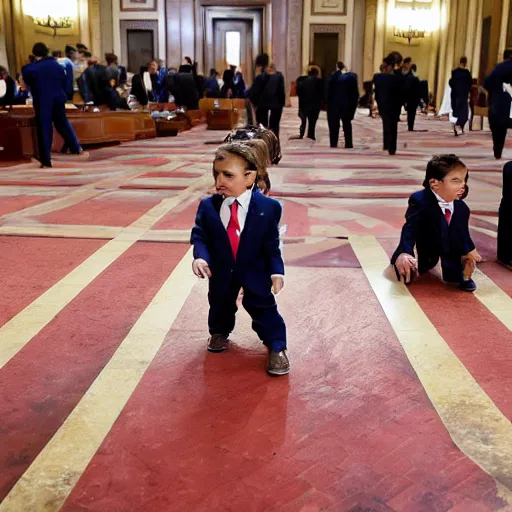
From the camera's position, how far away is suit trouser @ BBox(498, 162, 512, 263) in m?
3.66

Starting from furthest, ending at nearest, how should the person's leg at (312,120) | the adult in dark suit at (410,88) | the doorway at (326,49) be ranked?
1. the doorway at (326,49)
2. the adult in dark suit at (410,88)
3. the person's leg at (312,120)

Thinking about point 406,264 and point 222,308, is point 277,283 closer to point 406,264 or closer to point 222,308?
→ point 222,308

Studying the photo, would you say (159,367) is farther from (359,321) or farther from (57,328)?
(359,321)

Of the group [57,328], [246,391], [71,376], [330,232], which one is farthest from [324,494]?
[330,232]

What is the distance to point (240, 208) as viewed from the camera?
237 centimetres

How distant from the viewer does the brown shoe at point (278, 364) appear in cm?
234

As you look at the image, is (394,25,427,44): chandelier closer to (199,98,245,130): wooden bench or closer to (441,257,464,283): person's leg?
(199,98,245,130): wooden bench

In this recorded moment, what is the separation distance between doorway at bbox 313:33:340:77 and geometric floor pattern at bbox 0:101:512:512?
2206 cm

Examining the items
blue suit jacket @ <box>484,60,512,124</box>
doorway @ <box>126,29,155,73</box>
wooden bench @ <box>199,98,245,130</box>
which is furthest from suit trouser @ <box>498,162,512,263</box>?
doorway @ <box>126,29,155,73</box>

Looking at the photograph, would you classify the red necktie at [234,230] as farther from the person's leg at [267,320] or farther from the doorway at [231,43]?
the doorway at [231,43]

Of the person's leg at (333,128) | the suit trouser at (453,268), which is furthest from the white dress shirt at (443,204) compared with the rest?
the person's leg at (333,128)

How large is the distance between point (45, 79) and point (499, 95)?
226 inches

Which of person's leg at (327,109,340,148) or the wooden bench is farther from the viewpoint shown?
the wooden bench

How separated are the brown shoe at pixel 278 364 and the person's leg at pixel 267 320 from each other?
2 cm
